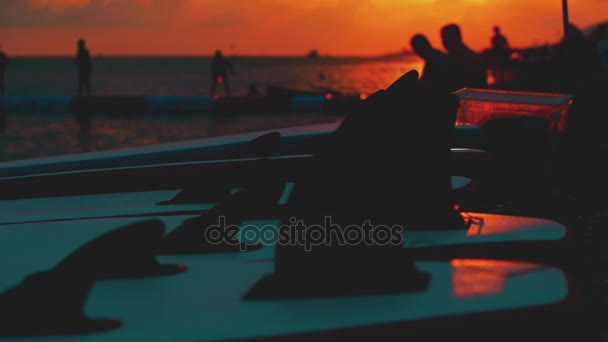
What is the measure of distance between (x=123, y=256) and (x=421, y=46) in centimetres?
584

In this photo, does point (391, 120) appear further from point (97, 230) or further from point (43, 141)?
point (43, 141)

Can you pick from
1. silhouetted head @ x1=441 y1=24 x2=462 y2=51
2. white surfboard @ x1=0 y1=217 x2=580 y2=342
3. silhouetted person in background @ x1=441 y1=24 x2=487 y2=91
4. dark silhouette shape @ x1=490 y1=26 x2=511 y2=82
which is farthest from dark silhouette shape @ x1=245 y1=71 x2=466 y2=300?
dark silhouette shape @ x1=490 y1=26 x2=511 y2=82

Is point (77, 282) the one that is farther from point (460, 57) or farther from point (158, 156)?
point (460, 57)

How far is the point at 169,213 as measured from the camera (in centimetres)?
393

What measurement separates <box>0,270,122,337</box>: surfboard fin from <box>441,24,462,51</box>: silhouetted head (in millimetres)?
6364

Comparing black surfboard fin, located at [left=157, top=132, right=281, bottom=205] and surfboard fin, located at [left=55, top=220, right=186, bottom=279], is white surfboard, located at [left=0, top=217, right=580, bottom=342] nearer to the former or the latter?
surfboard fin, located at [left=55, top=220, right=186, bottom=279]

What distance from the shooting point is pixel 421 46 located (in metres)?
7.99

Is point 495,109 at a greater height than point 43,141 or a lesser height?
greater

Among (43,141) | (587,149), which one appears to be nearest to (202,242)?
(587,149)

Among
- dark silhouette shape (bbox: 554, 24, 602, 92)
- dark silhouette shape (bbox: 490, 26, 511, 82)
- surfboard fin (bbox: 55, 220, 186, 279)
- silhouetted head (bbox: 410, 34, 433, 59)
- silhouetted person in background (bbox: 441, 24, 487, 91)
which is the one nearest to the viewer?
surfboard fin (bbox: 55, 220, 186, 279)

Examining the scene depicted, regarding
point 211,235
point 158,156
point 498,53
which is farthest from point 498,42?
point 211,235

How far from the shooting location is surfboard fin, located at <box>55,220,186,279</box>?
2.53 m

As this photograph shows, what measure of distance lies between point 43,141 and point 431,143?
46.2 feet

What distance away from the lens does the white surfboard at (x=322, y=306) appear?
226 centimetres
